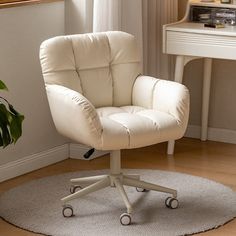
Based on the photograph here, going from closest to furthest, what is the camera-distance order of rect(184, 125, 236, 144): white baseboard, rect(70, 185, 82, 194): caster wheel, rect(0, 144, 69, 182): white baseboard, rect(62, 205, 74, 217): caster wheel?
rect(62, 205, 74, 217): caster wheel < rect(70, 185, 82, 194): caster wheel < rect(0, 144, 69, 182): white baseboard < rect(184, 125, 236, 144): white baseboard

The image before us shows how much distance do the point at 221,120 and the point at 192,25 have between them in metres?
0.79

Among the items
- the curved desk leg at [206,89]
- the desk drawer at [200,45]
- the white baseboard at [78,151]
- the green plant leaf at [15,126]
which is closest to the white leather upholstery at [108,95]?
the green plant leaf at [15,126]

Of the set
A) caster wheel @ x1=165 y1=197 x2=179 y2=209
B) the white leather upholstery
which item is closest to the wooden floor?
caster wheel @ x1=165 y1=197 x2=179 y2=209

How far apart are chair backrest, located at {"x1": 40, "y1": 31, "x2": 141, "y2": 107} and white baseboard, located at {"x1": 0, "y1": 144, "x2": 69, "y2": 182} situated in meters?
0.71

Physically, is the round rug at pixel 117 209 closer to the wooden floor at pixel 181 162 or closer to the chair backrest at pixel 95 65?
the wooden floor at pixel 181 162

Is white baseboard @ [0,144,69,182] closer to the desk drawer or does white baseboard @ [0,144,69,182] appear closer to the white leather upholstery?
the white leather upholstery

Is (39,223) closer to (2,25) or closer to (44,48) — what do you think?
(44,48)

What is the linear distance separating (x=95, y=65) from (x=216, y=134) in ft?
5.05

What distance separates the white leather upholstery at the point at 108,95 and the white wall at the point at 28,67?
45 cm

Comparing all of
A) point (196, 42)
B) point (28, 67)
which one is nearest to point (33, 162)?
point (28, 67)

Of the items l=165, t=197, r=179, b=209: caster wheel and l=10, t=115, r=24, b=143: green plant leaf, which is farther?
l=165, t=197, r=179, b=209: caster wheel

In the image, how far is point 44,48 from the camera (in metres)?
3.90

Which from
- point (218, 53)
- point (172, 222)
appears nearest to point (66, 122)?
point (172, 222)

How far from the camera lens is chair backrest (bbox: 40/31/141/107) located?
3920mm
